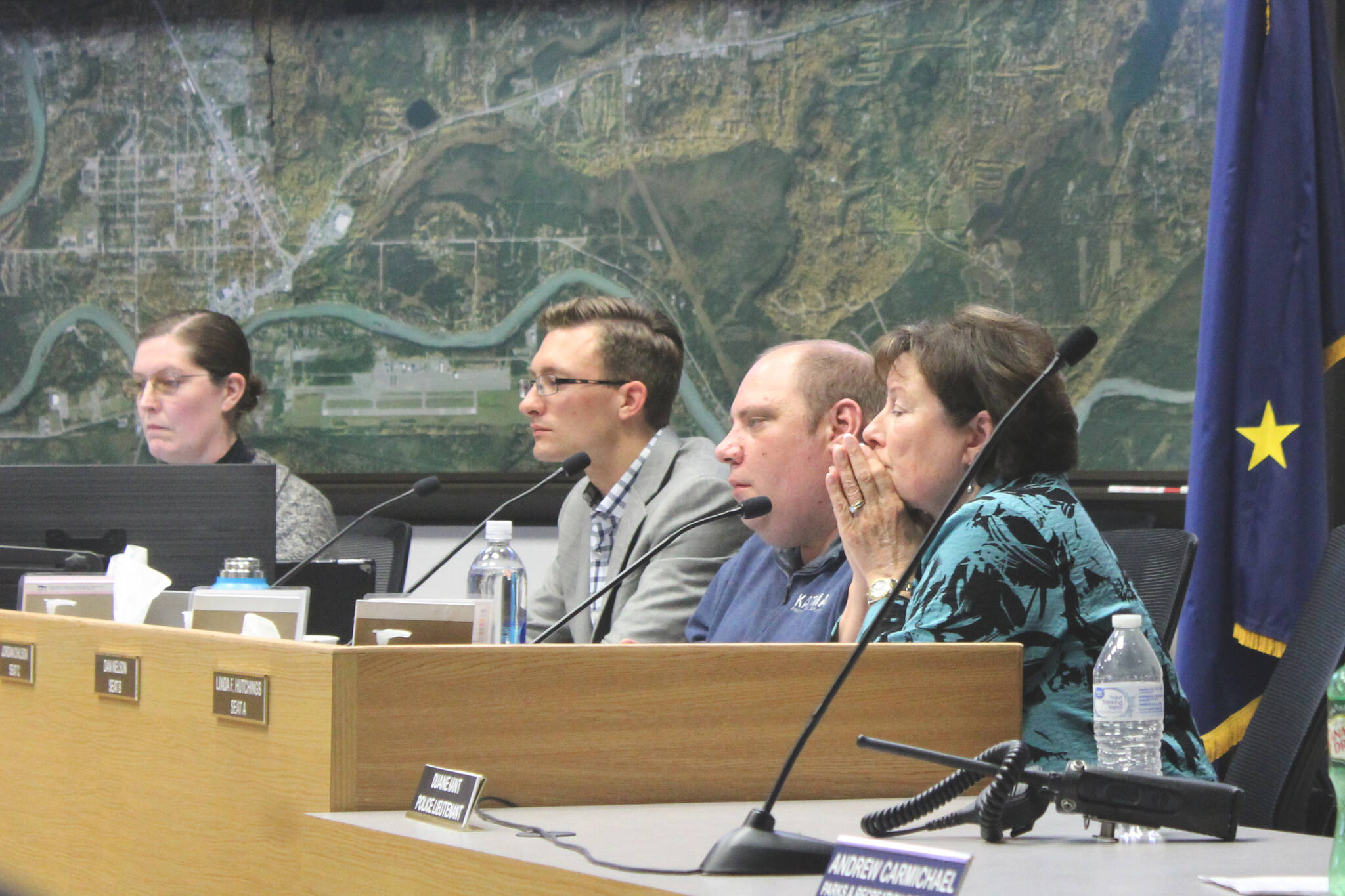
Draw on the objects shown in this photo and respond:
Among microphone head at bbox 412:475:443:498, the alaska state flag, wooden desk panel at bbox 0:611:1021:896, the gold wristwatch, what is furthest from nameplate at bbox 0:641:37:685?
the alaska state flag

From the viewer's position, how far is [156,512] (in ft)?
7.28

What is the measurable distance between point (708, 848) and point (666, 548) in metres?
1.58

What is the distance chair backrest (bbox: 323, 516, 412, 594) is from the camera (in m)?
2.98

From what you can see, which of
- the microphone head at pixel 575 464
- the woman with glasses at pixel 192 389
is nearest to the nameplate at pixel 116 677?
the microphone head at pixel 575 464

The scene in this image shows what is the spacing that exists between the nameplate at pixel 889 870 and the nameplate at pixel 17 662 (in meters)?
1.16

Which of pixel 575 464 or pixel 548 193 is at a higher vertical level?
pixel 548 193

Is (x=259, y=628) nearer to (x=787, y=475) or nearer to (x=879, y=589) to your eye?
(x=879, y=589)

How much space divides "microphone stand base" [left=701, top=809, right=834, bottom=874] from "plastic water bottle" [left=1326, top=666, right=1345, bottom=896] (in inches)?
12.3

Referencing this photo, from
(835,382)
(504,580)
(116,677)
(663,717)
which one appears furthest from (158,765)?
(835,382)

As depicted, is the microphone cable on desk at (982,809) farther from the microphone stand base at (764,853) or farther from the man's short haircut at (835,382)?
the man's short haircut at (835,382)

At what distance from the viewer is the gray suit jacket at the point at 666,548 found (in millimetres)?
2600

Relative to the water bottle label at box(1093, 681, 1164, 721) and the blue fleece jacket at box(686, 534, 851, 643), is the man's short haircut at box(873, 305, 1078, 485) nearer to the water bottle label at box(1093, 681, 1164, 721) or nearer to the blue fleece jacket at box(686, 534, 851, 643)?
the blue fleece jacket at box(686, 534, 851, 643)

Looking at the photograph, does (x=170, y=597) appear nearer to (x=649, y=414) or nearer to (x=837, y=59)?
(x=649, y=414)

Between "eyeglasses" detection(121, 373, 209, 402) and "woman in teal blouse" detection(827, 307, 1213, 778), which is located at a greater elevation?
"woman in teal blouse" detection(827, 307, 1213, 778)
